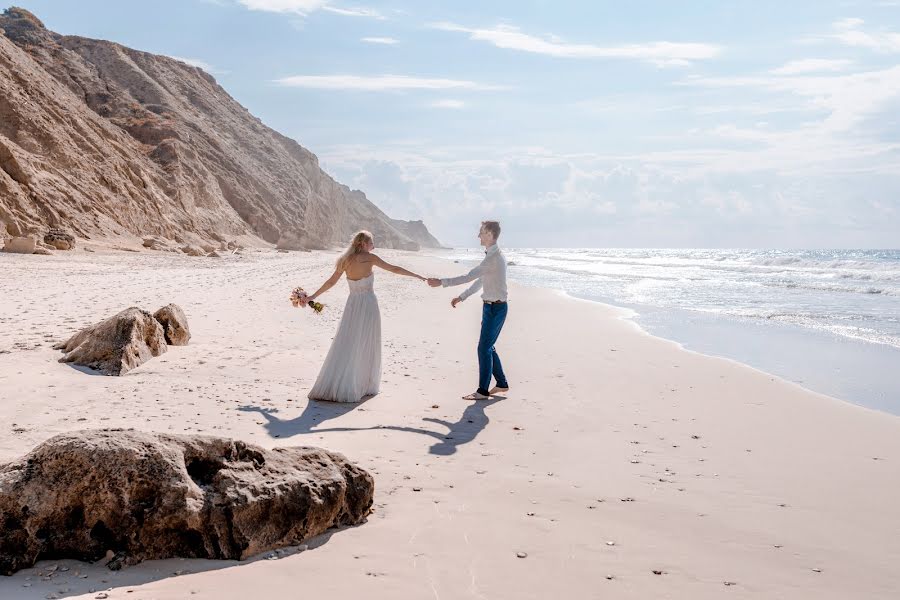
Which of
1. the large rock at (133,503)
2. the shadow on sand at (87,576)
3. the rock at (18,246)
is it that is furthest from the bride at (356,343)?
the rock at (18,246)

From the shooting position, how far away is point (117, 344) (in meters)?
7.72

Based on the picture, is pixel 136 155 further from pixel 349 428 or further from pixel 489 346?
pixel 349 428

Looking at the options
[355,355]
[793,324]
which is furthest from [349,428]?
[793,324]

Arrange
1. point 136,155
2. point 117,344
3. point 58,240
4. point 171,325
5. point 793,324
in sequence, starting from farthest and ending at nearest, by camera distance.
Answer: point 136,155
point 58,240
point 793,324
point 171,325
point 117,344

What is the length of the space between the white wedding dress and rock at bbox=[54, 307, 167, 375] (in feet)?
7.04

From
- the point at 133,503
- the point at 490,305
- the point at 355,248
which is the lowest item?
the point at 133,503

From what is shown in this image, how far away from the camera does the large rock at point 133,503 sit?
3.36m

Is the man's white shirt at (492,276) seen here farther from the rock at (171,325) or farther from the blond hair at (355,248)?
the rock at (171,325)

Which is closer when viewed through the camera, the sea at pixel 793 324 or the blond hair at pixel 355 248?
the blond hair at pixel 355 248

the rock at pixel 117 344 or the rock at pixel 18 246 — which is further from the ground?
the rock at pixel 18 246

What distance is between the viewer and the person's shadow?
19.7 ft

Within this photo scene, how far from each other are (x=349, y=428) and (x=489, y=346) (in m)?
2.23

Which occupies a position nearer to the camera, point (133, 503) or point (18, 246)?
point (133, 503)

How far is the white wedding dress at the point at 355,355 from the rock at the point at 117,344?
2147 mm
